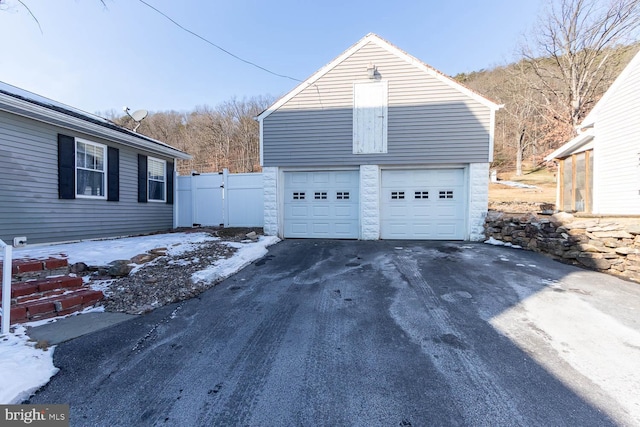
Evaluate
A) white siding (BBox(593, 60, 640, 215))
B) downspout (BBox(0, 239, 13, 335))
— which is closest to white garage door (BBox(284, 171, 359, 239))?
downspout (BBox(0, 239, 13, 335))

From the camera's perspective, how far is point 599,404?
1968 mm

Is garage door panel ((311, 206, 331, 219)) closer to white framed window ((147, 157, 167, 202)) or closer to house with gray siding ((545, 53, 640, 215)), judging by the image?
white framed window ((147, 157, 167, 202))

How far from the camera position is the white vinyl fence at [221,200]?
33.4 ft

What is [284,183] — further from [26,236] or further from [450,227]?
[26,236]

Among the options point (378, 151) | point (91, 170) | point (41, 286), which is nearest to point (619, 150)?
point (378, 151)

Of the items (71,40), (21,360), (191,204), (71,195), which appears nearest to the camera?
(21,360)

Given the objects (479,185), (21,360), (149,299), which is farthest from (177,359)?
(479,185)

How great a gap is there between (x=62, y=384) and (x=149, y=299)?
67.5 inches

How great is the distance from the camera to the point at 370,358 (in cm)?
253

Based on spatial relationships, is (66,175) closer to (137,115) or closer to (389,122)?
(137,115)

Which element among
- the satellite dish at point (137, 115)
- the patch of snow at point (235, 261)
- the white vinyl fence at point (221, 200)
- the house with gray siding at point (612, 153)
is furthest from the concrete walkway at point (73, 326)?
the house with gray siding at point (612, 153)

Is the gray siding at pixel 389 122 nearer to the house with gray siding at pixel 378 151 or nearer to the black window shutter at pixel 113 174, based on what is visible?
the house with gray siding at pixel 378 151

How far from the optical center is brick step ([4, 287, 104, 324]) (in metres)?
3.15

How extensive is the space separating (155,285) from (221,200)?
6.55 meters
